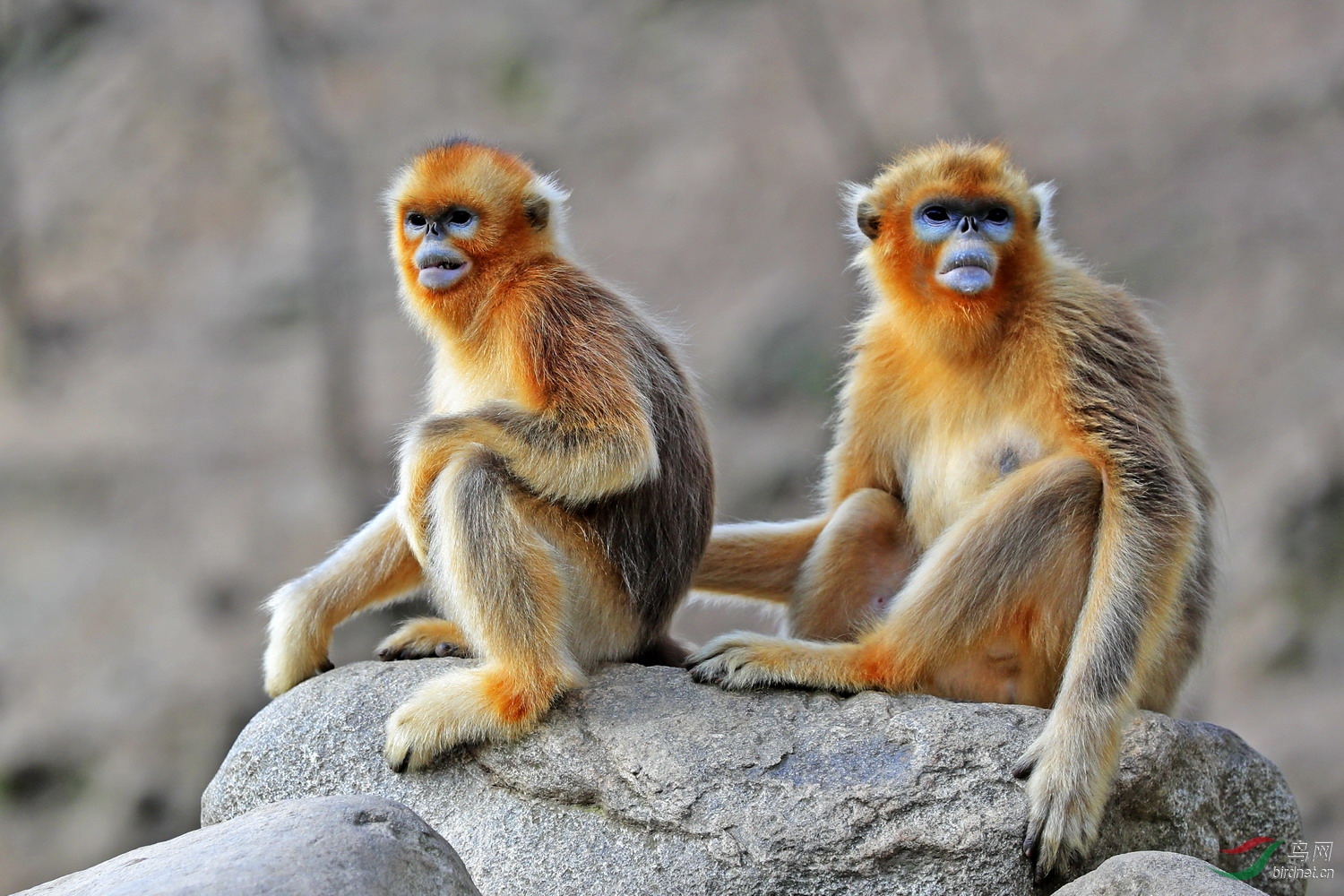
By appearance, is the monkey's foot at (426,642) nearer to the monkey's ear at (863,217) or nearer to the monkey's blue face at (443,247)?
the monkey's blue face at (443,247)

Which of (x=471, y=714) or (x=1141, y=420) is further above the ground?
(x=1141, y=420)

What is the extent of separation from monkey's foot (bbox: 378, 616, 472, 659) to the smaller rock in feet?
7.26

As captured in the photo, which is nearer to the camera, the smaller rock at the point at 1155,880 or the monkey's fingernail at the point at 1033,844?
the smaller rock at the point at 1155,880

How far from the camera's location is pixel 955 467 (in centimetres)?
470

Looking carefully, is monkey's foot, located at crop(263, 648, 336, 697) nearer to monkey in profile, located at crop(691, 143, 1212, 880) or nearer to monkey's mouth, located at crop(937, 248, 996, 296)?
monkey in profile, located at crop(691, 143, 1212, 880)

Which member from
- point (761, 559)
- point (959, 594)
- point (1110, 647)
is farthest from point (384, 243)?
point (1110, 647)

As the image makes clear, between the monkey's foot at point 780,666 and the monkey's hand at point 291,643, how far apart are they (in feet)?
4.55

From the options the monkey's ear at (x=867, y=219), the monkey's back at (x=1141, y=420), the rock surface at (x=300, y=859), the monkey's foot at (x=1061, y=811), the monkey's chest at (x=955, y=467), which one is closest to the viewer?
the rock surface at (x=300, y=859)

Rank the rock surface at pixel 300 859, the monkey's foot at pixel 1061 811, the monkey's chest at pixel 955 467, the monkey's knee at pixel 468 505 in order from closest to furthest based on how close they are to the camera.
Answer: the rock surface at pixel 300 859 → the monkey's foot at pixel 1061 811 → the monkey's knee at pixel 468 505 → the monkey's chest at pixel 955 467

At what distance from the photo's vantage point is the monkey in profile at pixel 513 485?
411 centimetres

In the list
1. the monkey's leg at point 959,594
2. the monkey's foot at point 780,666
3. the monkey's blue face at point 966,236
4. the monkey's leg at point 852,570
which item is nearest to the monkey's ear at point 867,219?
the monkey's blue face at point 966,236

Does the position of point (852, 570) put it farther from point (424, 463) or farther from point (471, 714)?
point (424, 463)

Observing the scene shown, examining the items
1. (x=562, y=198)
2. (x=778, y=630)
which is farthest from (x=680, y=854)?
(x=562, y=198)

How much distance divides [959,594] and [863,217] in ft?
4.79
